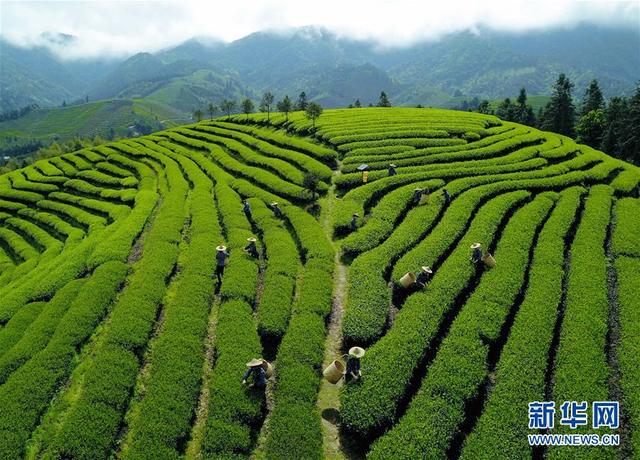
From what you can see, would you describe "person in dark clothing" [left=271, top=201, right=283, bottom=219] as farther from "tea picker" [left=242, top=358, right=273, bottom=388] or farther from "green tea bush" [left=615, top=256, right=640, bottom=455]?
"green tea bush" [left=615, top=256, right=640, bottom=455]

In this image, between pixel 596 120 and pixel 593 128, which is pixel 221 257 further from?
pixel 593 128

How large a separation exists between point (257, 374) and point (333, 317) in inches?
252

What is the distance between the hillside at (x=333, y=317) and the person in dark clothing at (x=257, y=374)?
0.69 m

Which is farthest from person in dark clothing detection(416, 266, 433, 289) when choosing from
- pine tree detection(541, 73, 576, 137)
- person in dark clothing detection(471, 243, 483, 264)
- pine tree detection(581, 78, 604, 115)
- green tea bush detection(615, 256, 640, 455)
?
pine tree detection(581, 78, 604, 115)

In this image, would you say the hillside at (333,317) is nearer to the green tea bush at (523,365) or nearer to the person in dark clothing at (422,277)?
the green tea bush at (523,365)

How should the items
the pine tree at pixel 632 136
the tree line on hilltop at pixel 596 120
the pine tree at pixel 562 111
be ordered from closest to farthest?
1. the pine tree at pixel 632 136
2. the tree line on hilltop at pixel 596 120
3. the pine tree at pixel 562 111

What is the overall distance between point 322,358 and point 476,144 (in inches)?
1573

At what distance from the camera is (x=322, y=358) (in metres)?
17.3

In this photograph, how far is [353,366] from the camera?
15453 mm

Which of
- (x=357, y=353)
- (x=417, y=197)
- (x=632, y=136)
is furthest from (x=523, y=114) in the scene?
(x=357, y=353)

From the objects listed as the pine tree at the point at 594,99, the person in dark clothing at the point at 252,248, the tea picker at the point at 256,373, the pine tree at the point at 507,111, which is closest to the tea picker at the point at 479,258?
the person in dark clothing at the point at 252,248

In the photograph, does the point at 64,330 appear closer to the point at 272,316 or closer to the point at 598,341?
the point at 272,316

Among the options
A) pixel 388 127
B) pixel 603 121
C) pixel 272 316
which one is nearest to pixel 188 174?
pixel 388 127

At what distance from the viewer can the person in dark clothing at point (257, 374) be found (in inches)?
590
